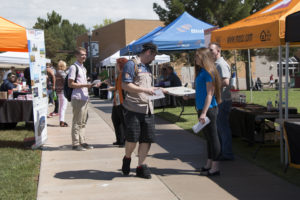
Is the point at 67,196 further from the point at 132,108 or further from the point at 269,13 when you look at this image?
the point at 269,13

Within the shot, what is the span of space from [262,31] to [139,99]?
2324mm

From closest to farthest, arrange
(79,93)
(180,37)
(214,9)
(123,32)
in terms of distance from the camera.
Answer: (79,93)
(180,37)
(214,9)
(123,32)

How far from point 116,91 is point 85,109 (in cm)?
69

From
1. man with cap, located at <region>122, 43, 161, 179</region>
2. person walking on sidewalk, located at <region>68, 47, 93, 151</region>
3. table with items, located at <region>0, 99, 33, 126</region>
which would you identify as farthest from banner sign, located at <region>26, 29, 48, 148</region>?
man with cap, located at <region>122, 43, 161, 179</region>

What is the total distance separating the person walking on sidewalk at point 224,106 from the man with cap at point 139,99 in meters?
1.25

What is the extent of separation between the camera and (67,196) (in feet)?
15.3

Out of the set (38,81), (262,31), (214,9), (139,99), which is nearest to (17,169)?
(38,81)

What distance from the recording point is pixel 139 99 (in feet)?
16.8

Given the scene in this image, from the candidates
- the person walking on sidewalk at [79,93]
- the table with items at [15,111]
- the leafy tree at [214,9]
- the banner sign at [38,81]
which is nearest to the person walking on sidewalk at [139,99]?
the person walking on sidewalk at [79,93]

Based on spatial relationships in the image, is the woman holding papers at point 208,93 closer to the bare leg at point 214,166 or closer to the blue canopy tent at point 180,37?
the bare leg at point 214,166

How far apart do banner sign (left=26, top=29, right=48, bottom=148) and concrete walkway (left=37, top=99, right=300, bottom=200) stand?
396 millimetres

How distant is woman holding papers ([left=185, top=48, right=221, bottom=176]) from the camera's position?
4995 mm

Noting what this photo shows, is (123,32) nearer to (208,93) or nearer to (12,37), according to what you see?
(12,37)

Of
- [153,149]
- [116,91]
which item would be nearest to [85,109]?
[116,91]
